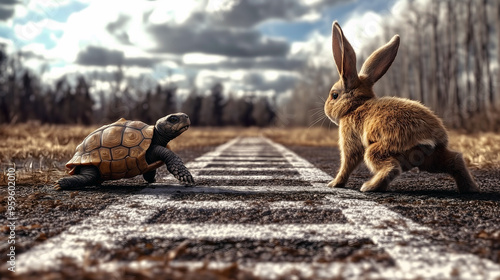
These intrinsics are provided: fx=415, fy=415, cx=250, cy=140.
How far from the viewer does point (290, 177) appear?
5.01 m

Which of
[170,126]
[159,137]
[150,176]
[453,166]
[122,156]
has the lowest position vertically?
[150,176]

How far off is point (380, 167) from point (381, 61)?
49.7 inches

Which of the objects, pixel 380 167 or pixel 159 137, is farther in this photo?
pixel 159 137

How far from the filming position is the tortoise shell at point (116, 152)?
164 inches

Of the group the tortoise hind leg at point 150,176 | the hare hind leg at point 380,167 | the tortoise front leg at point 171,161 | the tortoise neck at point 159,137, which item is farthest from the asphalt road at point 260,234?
the tortoise neck at point 159,137

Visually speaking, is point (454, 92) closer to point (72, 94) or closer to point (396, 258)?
point (396, 258)

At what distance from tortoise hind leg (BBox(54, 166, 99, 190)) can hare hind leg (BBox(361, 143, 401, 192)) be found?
103 inches

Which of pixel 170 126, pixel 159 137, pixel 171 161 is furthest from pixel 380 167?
pixel 159 137

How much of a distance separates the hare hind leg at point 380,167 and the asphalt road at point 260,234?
0.35 ft

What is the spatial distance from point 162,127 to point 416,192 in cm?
269

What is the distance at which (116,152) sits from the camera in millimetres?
4207

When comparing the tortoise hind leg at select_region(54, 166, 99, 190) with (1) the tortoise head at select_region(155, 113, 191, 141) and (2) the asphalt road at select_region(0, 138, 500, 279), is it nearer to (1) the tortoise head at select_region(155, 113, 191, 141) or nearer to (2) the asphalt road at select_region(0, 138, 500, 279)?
(2) the asphalt road at select_region(0, 138, 500, 279)

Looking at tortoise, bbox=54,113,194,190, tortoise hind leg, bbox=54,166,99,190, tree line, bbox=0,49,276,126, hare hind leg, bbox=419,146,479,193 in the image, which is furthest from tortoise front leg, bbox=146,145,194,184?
tree line, bbox=0,49,276,126

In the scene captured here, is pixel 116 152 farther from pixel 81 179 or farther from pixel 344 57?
pixel 344 57
